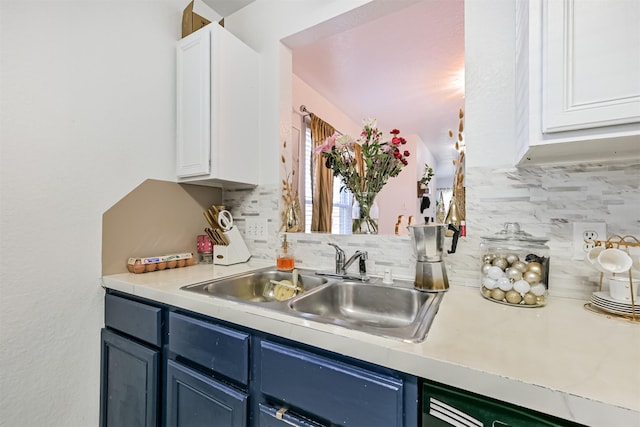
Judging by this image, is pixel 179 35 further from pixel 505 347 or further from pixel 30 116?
pixel 505 347

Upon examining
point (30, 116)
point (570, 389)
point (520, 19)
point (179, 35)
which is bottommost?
point (570, 389)

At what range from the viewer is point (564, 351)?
596mm

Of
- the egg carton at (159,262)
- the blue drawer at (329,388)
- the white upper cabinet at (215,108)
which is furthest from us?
the white upper cabinet at (215,108)

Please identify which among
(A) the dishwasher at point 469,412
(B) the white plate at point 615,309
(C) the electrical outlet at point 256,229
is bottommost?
(A) the dishwasher at point 469,412

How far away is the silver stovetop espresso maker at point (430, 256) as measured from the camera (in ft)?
3.38

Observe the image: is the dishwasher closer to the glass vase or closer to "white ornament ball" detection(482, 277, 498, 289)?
"white ornament ball" detection(482, 277, 498, 289)

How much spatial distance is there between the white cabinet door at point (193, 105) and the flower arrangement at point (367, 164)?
64 centimetres

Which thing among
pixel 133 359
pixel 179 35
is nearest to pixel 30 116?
pixel 179 35

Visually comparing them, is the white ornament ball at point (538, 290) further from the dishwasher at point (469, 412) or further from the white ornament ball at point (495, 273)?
the dishwasher at point (469, 412)

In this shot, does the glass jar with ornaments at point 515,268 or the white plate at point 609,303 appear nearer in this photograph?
the white plate at point 609,303

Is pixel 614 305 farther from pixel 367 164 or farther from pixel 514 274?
pixel 367 164

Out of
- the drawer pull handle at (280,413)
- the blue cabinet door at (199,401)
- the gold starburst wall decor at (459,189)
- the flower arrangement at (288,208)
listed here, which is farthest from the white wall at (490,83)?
the blue cabinet door at (199,401)

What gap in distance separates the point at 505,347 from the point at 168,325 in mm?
1082

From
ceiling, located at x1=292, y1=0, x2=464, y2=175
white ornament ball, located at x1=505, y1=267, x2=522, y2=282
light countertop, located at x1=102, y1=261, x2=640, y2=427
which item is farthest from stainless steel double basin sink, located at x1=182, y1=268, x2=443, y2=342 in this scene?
ceiling, located at x1=292, y1=0, x2=464, y2=175
